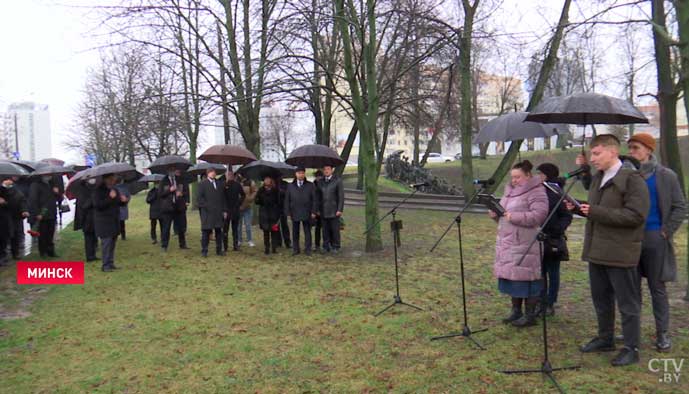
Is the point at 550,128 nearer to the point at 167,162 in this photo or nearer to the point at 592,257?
the point at 592,257

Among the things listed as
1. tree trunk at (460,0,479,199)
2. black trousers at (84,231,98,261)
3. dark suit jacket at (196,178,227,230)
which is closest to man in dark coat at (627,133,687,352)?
dark suit jacket at (196,178,227,230)

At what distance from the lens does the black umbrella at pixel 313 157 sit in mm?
10539

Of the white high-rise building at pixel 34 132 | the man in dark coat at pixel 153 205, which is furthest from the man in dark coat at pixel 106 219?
the white high-rise building at pixel 34 132

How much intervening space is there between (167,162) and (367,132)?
4.67 meters

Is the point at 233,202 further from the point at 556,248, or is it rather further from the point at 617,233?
the point at 617,233

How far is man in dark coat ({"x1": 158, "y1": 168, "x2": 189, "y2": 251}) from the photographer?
1159 centimetres

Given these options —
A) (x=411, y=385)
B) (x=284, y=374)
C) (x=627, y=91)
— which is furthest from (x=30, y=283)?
(x=627, y=91)

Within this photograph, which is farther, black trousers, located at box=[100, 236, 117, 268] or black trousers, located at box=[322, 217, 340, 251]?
black trousers, located at box=[322, 217, 340, 251]

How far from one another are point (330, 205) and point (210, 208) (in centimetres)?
242

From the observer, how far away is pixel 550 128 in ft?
29.0

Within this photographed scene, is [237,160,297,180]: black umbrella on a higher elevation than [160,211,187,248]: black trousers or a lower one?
higher

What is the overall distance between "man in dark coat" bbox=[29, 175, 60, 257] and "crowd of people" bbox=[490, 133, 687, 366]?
8.99 meters

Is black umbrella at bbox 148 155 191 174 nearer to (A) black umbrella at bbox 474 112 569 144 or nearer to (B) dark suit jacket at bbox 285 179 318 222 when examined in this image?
(B) dark suit jacket at bbox 285 179 318 222

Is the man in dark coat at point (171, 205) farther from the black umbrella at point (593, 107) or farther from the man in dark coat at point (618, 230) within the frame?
the man in dark coat at point (618, 230)
